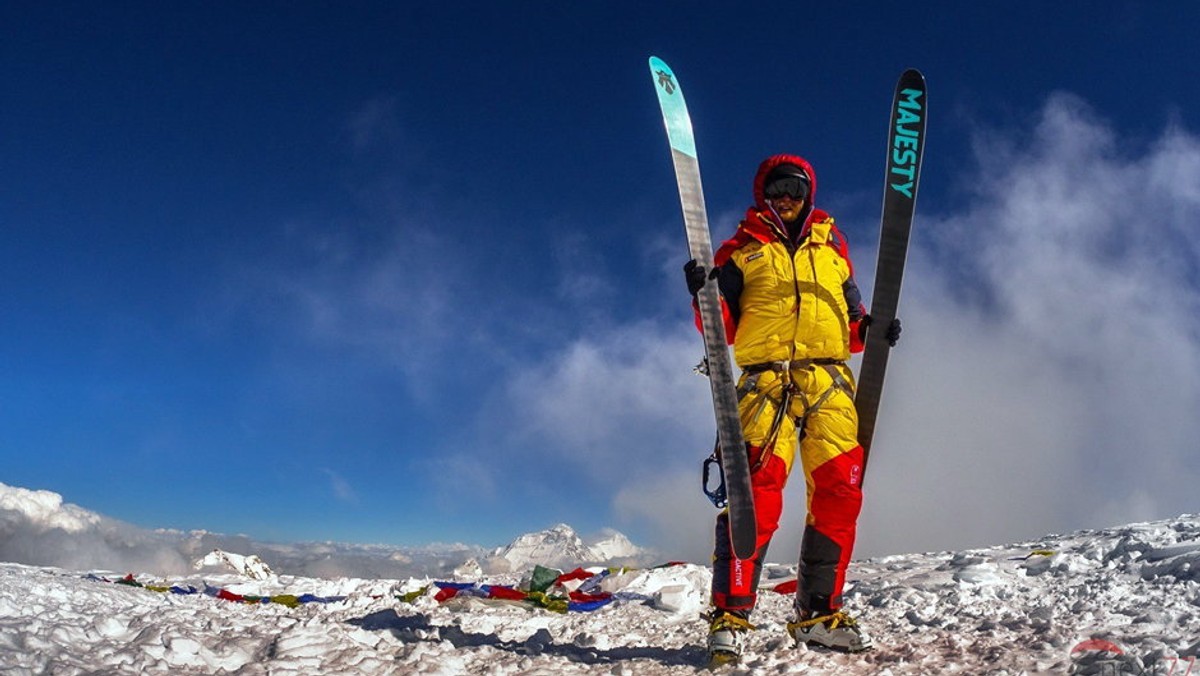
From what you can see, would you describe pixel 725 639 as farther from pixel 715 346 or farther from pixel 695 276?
pixel 695 276

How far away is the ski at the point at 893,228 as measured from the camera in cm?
510

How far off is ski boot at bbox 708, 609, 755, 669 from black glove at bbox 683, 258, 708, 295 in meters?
2.06

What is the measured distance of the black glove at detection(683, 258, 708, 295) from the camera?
461cm

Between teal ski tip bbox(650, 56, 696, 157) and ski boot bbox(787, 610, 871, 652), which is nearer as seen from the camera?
ski boot bbox(787, 610, 871, 652)

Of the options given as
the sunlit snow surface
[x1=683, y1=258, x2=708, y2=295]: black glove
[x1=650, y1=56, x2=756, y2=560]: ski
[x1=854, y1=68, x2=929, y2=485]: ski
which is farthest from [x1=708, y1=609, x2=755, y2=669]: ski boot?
[x1=683, y1=258, x2=708, y2=295]: black glove

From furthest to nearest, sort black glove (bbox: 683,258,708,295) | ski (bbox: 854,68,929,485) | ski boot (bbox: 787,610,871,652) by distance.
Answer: ski (bbox: 854,68,929,485)
black glove (bbox: 683,258,708,295)
ski boot (bbox: 787,610,871,652)

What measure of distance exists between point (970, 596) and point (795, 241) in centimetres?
314

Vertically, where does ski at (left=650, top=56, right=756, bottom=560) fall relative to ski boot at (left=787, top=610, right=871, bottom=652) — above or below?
above

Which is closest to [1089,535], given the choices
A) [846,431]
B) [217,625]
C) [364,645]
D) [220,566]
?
[846,431]

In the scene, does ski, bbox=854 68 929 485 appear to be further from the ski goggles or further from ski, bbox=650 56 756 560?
ski, bbox=650 56 756 560

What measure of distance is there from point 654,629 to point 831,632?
1.63m

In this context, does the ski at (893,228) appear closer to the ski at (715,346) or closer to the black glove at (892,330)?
Result: the black glove at (892,330)

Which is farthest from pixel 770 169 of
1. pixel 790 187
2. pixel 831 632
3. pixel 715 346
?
pixel 831 632

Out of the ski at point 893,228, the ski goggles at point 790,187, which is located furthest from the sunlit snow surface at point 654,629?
the ski goggles at point 790,187
